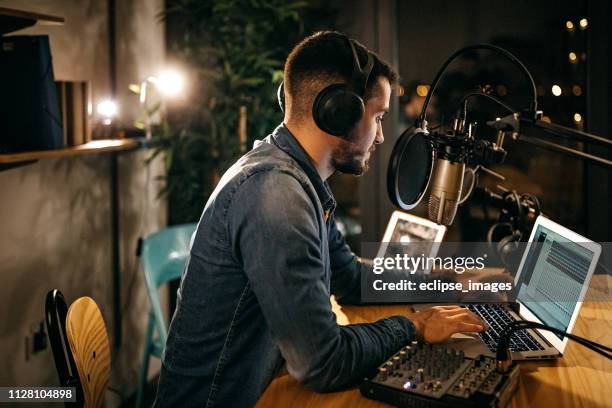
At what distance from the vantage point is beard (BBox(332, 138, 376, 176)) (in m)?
1.50

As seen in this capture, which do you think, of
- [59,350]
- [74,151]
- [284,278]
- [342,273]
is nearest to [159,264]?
[74,151]

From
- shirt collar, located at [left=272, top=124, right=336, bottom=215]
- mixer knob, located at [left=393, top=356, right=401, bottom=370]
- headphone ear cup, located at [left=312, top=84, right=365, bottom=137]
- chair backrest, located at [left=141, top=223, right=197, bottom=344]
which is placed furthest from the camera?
chair backrest, located at [left=141, top=223, right=197, bottom=344]

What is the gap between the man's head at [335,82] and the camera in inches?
56.2

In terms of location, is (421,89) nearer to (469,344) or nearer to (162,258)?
(162,258)

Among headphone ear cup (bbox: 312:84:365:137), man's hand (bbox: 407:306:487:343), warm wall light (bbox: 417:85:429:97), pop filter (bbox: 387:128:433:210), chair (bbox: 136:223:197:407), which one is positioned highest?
warm wall light (bbox: 417:85:429:97)

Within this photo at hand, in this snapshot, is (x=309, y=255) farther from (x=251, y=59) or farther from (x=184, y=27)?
(x=184, y=27)

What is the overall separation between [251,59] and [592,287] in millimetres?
1735

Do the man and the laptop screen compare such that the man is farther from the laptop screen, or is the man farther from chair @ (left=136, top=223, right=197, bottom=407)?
chair @ (left=136, top=223, right=197, bottom=407)

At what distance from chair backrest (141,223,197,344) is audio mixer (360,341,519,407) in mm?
1384

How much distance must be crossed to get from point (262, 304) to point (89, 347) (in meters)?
0.49

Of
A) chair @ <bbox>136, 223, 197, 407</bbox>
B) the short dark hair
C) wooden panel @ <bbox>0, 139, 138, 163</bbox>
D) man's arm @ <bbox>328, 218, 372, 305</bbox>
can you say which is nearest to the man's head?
the short dark hair

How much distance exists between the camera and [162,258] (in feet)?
8.65

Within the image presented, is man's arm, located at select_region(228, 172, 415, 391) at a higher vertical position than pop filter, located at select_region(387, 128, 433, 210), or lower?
lower

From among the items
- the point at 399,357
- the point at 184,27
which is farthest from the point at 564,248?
the point at 184,27
